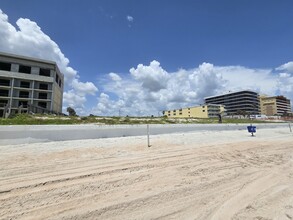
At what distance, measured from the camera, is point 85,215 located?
3.51 m

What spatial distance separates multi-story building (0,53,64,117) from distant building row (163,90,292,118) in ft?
296

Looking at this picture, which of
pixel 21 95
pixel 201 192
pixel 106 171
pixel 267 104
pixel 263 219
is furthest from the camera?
pixel 267 104

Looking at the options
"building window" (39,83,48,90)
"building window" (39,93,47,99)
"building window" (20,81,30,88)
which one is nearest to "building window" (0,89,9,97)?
"building window" (20,81,30,88)

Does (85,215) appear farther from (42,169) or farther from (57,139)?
(57,139)

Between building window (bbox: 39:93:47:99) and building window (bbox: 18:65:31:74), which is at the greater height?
building window (bbox: 18:65:31:74)

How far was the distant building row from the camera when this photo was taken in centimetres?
12015

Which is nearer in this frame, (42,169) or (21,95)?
(42,169)

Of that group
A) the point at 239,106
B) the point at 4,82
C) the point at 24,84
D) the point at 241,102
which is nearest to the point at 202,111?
the point at 239,106

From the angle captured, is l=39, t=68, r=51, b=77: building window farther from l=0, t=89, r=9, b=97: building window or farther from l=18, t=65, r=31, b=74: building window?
l=0, t=89, r=9, b=97: building window

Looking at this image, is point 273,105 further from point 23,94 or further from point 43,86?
point 23,94

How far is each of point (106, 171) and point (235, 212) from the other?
12.8 ft

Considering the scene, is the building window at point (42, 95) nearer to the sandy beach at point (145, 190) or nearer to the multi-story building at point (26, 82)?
the multi-story building at point (26, 82)

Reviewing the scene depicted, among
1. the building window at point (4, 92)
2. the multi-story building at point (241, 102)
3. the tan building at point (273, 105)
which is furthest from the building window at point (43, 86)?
the tan building at point (273, 105)

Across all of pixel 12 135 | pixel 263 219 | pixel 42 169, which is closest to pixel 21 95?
pixel 12 135
